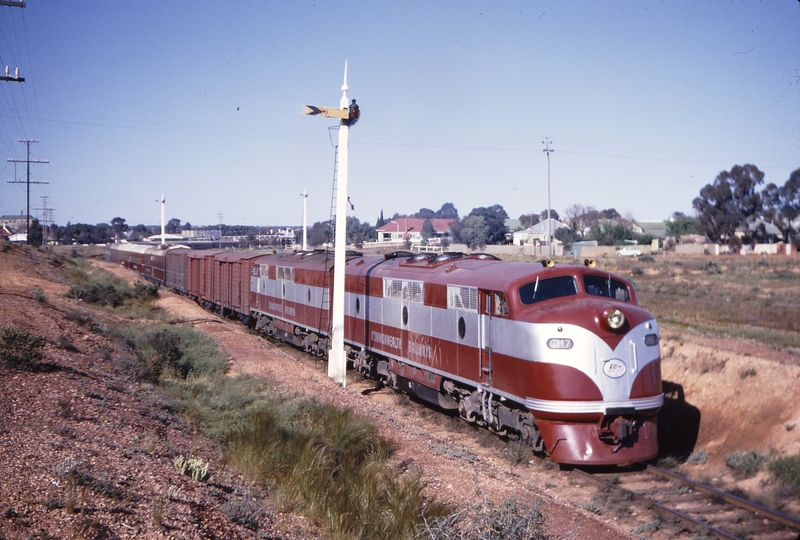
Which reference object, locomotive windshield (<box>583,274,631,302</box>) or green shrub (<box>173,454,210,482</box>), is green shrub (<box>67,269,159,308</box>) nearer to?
green shrub (<box>173,454,210,482</box>)

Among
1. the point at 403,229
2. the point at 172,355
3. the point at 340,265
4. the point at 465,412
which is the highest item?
the point at 403,229

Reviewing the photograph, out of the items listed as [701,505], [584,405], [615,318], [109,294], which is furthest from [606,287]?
[109,294]

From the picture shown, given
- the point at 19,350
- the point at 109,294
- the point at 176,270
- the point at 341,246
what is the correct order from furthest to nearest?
the point at 176,270, the point at 109,294, the point at 341,246, the point at 19,350

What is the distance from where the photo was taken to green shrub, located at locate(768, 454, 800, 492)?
10828 millimetres

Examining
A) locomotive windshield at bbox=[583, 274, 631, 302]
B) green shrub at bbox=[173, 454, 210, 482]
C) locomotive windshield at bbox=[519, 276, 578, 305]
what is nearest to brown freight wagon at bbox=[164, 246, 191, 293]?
locomotive windshield at bbox=[519, 276, 578, 305]

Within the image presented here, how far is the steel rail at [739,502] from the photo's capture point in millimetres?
9102

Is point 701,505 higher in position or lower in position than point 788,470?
lower

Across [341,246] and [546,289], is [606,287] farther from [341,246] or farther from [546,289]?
[341,246]

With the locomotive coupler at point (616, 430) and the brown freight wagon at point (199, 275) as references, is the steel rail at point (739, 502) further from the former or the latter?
the brown freight wagon at point (199, 275)

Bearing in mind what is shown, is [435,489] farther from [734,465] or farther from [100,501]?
[734,465]

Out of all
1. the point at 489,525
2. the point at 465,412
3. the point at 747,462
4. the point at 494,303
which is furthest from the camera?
the point at 465,412

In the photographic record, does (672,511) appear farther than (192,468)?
Yes

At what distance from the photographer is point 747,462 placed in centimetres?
1188

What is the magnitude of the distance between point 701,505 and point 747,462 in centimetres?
256
